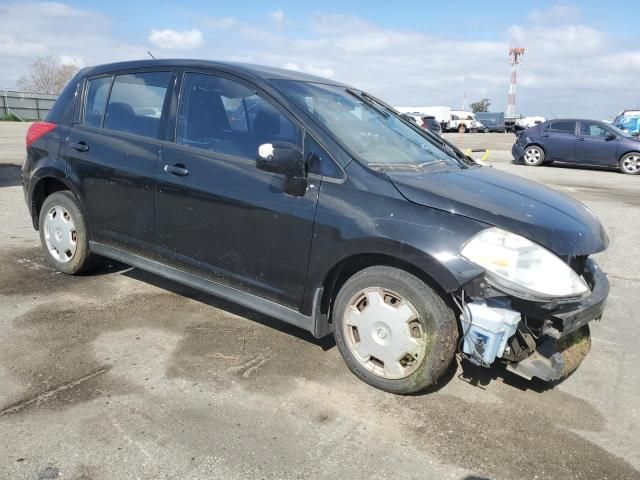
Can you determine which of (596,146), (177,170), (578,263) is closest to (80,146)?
(177,170)

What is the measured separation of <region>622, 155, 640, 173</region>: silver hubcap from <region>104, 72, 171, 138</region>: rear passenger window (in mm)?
16118

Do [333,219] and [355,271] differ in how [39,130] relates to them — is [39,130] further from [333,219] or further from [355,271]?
[355,271]

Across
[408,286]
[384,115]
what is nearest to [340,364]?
[408,286]

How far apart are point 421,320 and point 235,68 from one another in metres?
2.09

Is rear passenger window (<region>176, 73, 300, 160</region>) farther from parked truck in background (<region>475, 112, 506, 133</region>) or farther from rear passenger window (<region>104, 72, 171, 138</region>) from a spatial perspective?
parked truck in background (<region>475, 112, 506, 133</region>)

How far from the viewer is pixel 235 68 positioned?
3.74 metres

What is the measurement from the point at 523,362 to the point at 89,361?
2.54 meters

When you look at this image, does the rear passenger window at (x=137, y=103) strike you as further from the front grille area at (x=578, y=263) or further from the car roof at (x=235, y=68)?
the front grille area at (x=578, y=263)

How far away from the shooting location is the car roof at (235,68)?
371 cm

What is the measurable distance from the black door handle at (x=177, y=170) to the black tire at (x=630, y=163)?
16243 mm

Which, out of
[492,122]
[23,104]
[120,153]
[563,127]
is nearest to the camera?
[120,153]

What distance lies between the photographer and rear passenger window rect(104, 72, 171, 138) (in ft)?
13.2

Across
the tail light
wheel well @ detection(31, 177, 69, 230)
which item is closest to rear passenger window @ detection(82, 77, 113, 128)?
the tail light

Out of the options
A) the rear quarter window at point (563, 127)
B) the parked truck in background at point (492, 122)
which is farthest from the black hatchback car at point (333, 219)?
the parked truck in background at point (492, 122)
